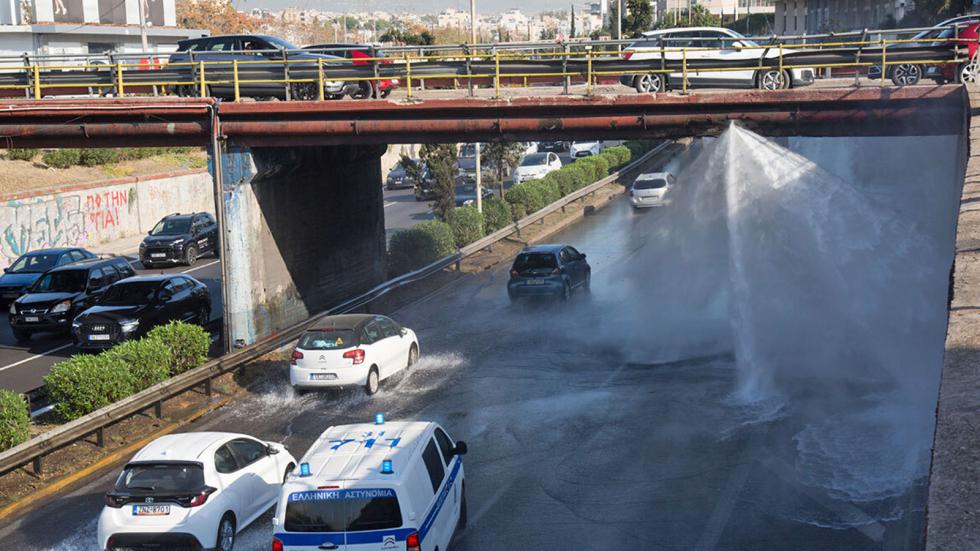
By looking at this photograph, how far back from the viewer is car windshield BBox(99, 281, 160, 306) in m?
24.7

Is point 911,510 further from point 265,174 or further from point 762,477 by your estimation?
point 265,174

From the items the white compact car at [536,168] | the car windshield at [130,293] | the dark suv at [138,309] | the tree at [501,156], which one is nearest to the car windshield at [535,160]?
the white compact car at [536,168]

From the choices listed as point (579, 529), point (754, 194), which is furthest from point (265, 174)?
point (579, 529)

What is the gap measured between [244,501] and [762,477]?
7023 mm

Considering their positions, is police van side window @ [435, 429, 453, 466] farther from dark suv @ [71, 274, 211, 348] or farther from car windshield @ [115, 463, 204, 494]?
dark suv @ [71, 274, 211, 348]

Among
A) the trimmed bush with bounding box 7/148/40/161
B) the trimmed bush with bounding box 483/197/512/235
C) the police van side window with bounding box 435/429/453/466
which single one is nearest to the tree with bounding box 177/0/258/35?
the trimmed bush with bounding box 7/148/40/161

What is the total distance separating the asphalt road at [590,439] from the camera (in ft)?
42.1

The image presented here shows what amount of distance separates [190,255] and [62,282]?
1014 centimetres

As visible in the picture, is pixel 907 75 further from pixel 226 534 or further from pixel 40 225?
pixel 40 225

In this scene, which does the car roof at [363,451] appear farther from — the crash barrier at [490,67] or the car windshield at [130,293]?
the car windshield at [130,293]

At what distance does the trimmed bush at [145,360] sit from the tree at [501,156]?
26.1 meters

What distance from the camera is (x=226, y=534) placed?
12.6m

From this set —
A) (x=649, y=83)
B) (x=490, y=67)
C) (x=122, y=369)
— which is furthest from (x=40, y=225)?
(x=649, y=83)

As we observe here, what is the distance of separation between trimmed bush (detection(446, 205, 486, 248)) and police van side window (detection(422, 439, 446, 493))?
85.7 feet
